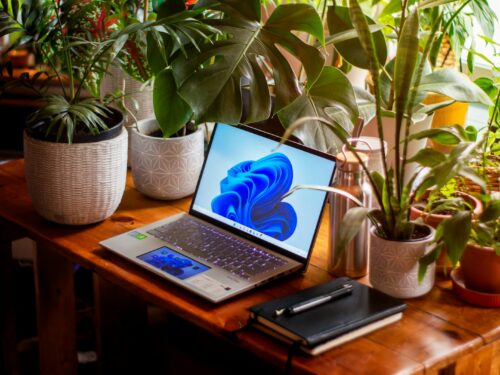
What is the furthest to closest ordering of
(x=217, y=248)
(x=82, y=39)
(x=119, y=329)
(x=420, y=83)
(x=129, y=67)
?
(x=119, y=329), (x=129, y=67), (x=82, y=39), (x=217, y=248), (x=420, y=83)

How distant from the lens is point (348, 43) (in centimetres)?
168

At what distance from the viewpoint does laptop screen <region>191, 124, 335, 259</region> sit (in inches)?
62.5

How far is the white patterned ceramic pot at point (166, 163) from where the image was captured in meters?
1.85

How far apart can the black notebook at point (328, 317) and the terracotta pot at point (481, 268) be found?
14 centimetres

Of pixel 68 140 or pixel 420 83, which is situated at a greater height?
pixel 420 83

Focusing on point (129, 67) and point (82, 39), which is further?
point (129, 67)

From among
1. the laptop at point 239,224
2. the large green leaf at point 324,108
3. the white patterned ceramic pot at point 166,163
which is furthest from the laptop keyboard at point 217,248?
the large green leaf at point 324,108

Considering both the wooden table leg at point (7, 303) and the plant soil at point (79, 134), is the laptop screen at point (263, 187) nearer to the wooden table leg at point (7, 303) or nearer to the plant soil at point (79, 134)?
the plant soil at point (79, 134)

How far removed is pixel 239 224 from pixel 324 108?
0.96 feet

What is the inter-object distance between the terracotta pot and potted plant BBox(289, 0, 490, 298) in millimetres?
61

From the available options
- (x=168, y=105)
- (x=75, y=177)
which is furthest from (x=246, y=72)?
(x=75, y=177)

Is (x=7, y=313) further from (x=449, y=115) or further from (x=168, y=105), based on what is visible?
(x=449, y=115)

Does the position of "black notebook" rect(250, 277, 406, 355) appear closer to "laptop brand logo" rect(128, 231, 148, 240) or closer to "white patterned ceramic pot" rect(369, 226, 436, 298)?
"white patterned ceramic pot" rect(369, 226, 436, 298)

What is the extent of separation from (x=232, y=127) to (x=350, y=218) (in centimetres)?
47
